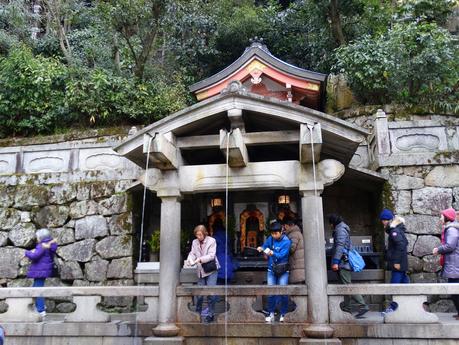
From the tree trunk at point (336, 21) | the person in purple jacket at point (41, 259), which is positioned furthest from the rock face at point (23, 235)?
the tree trunk at point (336, 21)

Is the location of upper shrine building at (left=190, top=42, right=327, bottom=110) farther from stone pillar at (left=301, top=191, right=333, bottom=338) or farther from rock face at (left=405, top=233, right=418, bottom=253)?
stone pillar at (left=301, top=191, right=333, bottom=338)

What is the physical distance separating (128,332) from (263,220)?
515 cm

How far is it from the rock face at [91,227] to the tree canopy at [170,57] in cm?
433

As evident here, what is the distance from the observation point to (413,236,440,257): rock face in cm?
944

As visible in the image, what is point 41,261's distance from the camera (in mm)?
8266

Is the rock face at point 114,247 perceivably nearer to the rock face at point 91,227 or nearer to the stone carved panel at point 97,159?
the rock face at point 91,227

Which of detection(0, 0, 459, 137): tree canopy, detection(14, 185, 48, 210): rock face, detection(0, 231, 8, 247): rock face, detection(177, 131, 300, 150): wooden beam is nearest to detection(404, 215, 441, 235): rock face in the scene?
detection(0, 0, 459, 137): tree canopy

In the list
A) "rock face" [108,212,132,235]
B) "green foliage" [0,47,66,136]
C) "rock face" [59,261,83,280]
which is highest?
"green foliage" [0,47,66,136]

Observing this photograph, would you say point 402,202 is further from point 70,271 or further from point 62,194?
point 62,194

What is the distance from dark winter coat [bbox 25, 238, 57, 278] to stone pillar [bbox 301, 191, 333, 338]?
5068 millimetres

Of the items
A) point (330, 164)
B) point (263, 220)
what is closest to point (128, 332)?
point (330, 164)

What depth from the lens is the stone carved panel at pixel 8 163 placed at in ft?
39.7

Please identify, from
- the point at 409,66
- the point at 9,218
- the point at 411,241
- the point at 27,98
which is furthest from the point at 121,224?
the point at 409,66

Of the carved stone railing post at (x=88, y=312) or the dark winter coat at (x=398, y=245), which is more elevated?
the dark winter coat at (x=398, y=245)
